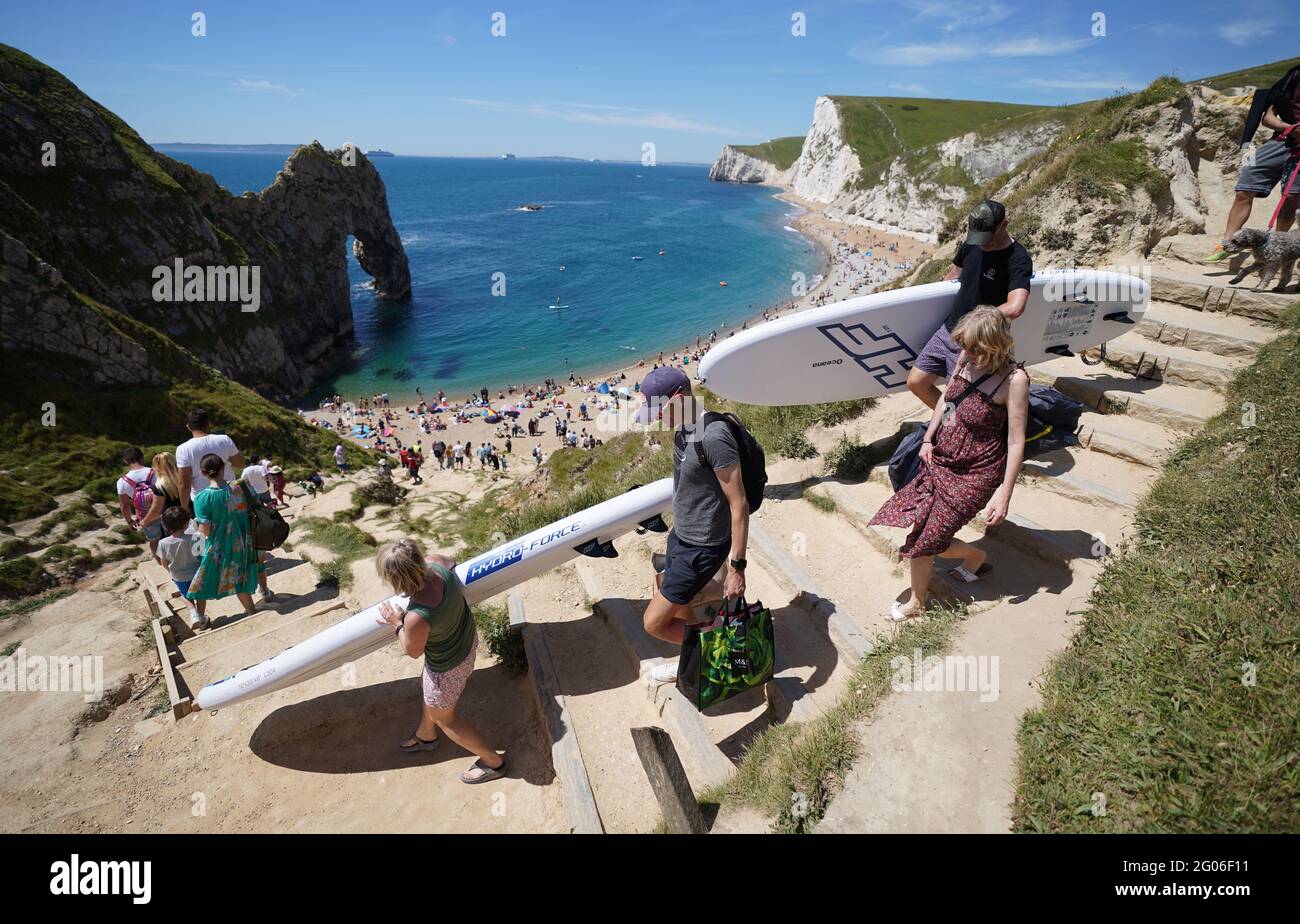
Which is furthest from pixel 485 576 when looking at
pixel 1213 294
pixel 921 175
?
pixel 921 175

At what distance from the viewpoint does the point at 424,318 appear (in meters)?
60.3

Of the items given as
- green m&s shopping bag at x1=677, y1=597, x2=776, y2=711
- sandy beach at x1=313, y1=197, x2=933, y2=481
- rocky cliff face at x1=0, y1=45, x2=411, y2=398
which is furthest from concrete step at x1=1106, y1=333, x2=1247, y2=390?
rocky cliff face at x1=0, y1=45, x2=411, y2=398

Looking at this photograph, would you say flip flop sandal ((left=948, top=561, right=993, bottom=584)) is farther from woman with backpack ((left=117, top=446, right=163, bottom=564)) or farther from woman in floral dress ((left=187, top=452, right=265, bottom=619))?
woman with backpack ((left=117, top=446, right=163, bottom=564))

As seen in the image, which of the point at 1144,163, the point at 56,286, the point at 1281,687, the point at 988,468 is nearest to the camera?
the point at 1281,687

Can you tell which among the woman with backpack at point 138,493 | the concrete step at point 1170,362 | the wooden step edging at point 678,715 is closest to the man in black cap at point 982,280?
the concrete step at point 1170,362

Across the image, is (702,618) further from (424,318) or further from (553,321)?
(424,318)

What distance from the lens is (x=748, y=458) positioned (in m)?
3.96

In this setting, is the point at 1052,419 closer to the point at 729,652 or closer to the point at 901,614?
the point at 901,614

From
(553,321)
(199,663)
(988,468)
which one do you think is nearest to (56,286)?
(199,663)

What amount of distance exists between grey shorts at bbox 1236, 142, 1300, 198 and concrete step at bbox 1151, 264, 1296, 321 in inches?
43.3

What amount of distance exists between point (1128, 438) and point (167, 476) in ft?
36.8

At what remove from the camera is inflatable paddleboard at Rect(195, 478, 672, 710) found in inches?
211
